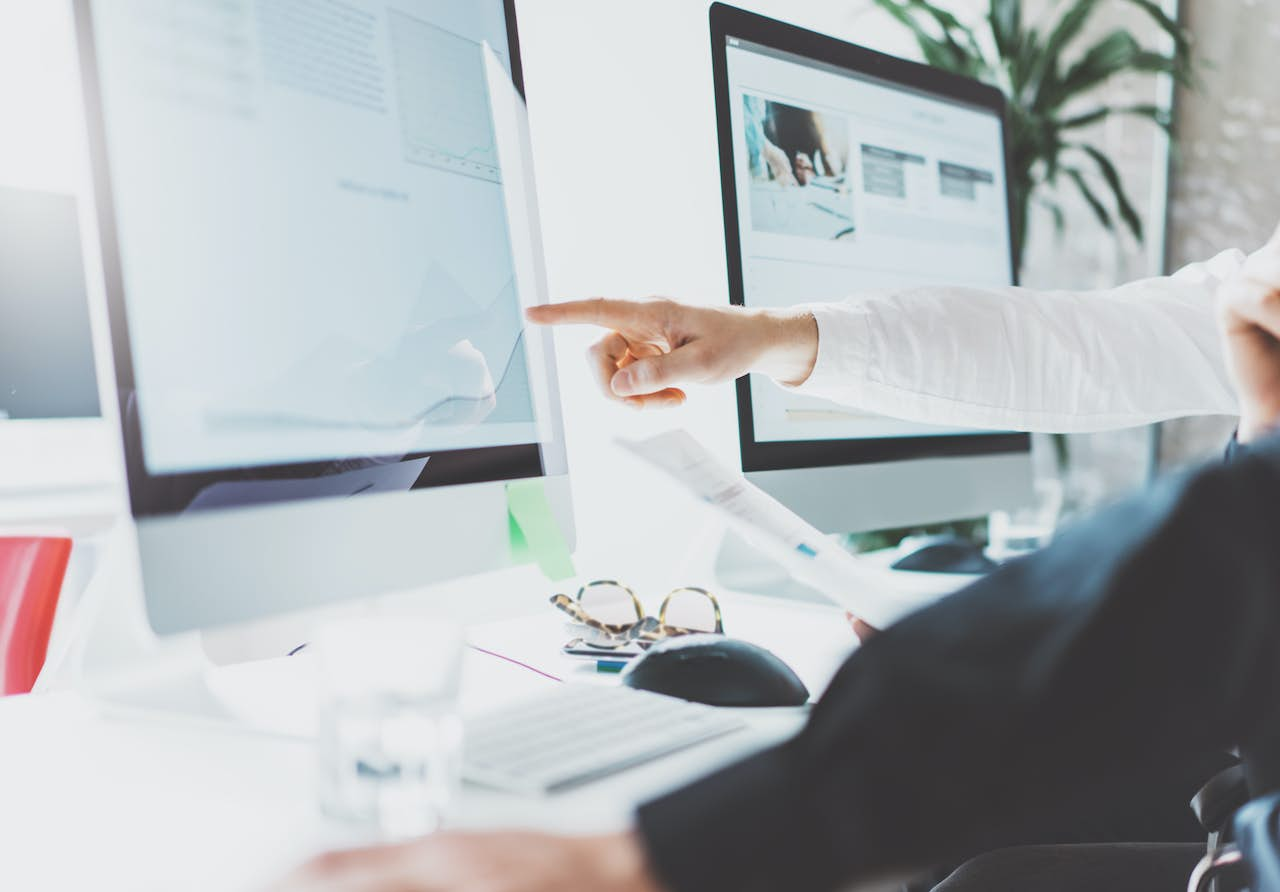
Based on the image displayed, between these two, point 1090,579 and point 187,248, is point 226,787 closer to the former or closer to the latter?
point 187,248

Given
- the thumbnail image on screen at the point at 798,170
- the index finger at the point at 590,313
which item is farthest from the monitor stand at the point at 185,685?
the thumbnail image on screen at the point at 798,170

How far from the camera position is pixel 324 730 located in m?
0.50

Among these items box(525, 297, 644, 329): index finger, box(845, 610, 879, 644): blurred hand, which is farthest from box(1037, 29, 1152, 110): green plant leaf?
box(845, 610, 879, 644): blurred hand

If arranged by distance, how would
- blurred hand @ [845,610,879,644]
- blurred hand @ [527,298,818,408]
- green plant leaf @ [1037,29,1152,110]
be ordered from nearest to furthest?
1. blurred hand @ [845,610,879,644]
2. blurred hand @ [527,298,818,408]
3. green plant leaf @ [1037,29,1152,110]

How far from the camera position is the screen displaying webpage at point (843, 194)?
112 centimetres

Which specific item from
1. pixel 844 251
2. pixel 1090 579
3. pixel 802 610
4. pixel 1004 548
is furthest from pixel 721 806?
pixel 1004 548

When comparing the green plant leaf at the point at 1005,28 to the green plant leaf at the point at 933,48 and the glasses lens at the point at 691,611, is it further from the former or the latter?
the glasses lens at the point at 691,611

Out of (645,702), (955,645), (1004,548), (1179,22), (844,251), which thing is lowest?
(1004,548)

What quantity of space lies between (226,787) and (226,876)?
0.13m

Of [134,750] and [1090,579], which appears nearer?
Result: [1090,579]

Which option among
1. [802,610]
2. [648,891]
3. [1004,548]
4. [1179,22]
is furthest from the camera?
[1179,22]

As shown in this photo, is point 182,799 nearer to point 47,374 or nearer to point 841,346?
point 841,346

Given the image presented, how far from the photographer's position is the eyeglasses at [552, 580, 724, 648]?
91 centimetres

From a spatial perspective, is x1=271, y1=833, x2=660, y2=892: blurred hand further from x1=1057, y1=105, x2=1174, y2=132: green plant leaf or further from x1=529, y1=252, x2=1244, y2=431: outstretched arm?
x1=1057, y1=105, x2=1174, y2=132: green plant leaf
